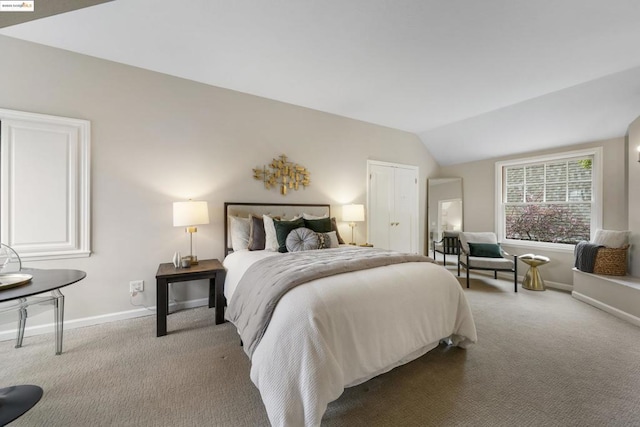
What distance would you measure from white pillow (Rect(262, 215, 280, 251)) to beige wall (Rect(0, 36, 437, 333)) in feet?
1.87

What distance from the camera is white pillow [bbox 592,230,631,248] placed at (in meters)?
3.11

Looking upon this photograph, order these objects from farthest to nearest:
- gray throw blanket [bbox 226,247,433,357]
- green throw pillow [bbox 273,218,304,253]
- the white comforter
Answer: green throw pillow [bbox 273,218,304,253], gray throw blanket [bbox 226,247,433,357], the white comforter

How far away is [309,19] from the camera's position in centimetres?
203

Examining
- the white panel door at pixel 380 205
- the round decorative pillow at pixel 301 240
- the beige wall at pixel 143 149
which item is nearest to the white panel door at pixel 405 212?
the white panel door at pixel 380 205

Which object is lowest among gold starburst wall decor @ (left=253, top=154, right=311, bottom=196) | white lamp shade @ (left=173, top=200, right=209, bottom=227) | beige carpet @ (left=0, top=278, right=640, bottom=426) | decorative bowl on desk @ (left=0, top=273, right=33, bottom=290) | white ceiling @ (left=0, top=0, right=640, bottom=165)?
beige carpet @ (left=0, top=278, right=640, bottom=426)

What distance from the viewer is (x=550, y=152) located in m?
4.08

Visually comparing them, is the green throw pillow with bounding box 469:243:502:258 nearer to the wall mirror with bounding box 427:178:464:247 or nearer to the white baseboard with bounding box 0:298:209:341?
the wall mirror with bounding box 427:178:464:247

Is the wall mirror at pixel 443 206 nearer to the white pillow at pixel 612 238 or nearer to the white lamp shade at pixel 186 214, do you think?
the white pillow at pixel 612 238

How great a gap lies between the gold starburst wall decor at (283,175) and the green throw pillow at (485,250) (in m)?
3.03

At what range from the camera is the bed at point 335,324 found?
1234 millimetres

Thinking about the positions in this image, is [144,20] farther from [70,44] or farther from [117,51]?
[70,44]

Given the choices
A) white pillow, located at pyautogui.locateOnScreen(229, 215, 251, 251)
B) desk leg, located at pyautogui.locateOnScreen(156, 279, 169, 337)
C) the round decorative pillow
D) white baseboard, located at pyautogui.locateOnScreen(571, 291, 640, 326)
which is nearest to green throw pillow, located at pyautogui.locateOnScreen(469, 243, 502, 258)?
white baseboard, located at pyautogui.locateOnScreen(571, 291, 640, 326)

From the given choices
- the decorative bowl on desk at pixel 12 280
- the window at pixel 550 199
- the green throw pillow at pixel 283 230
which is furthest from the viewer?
the window at pixel 550 199

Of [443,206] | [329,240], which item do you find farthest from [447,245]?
[329,240]
